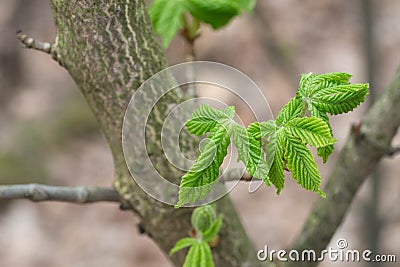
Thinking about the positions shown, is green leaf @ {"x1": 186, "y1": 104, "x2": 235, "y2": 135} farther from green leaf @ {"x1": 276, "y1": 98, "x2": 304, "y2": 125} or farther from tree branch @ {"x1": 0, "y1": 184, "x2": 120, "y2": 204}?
tree branch @ {"x1": 0, "y1": 184, "x2": 120, "y2": 204}

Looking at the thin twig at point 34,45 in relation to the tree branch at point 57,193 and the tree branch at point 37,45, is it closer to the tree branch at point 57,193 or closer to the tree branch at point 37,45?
the tree branch at point 37,45

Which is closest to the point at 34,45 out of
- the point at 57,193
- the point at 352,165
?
the point at 57,193

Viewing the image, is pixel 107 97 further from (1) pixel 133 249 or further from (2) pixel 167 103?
(1) pixel 133 249

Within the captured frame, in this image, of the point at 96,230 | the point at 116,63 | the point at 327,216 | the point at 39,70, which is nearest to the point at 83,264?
the point at 96,230

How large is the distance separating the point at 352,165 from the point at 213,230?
38cm

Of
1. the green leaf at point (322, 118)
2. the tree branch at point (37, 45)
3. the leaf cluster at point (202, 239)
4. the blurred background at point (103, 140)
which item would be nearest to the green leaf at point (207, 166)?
the green leaf at point (322, 118)

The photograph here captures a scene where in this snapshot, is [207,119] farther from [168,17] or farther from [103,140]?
[103,140]

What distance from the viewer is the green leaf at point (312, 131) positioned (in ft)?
2.37

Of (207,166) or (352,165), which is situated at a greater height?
(207,166)

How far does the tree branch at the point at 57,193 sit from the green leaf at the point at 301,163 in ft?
1.55

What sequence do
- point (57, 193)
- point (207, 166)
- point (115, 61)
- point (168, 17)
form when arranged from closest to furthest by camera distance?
point (207, 166) → point (115, 61) → point (57, 193) → point (168, 17)

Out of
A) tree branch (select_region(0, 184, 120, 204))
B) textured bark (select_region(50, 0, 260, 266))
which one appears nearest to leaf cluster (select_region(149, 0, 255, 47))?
textured bark (select_region(50, 0, 260, 266))

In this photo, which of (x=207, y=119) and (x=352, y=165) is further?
(x=352, y=165)

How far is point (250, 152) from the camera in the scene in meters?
0.73
